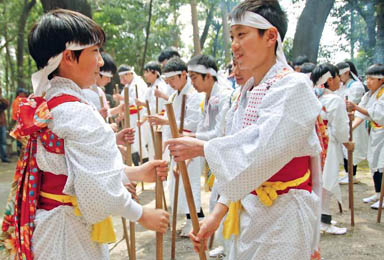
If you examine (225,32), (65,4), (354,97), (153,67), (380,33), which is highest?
→ (225,32)

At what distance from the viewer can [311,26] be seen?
1285 centimetres

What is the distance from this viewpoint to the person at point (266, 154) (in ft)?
5.64

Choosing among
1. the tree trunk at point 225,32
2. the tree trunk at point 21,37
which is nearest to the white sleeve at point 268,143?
the tree trunk at point 21,37

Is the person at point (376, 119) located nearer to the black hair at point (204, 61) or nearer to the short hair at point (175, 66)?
the black hair at point (204, 61)

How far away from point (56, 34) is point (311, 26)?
12.5 m

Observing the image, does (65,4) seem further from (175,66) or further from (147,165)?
(147,165)

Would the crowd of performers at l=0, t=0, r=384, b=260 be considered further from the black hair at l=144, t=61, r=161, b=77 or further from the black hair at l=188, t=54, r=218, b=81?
the black hair at l=144, t=61, r=161, b=77

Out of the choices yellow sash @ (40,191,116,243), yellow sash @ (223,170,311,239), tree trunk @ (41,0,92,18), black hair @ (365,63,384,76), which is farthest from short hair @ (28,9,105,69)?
tree trunk @ (41,0,92,18)

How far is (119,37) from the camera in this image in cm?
1580

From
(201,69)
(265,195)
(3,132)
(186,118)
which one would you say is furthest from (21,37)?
(265,195)

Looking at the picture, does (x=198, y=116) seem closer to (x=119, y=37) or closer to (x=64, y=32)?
(x=64, y=32)

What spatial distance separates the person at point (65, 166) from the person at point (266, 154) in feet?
1.28

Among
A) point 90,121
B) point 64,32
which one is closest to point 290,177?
point 90,121

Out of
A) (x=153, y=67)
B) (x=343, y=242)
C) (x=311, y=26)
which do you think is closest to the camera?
(x=343, y=242)
